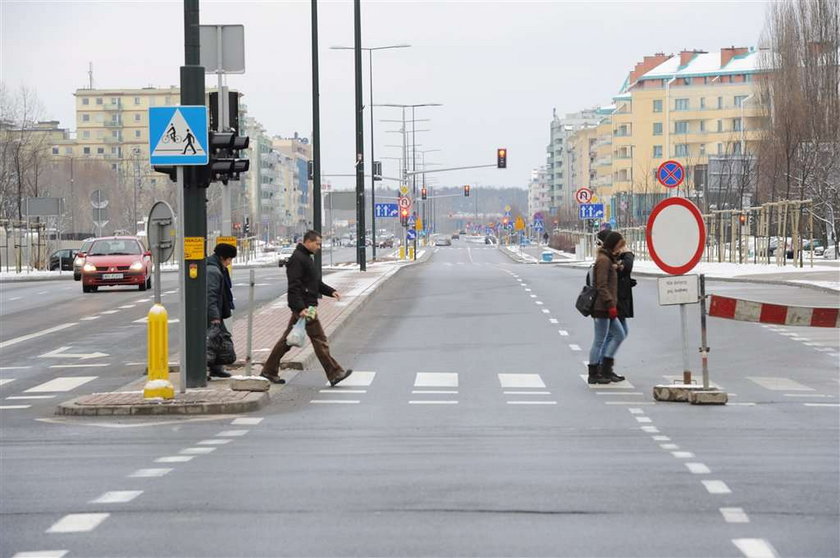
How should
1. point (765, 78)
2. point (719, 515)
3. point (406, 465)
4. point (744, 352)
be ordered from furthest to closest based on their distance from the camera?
point (765, 78), point (744, 352), point (406, 465), point (719, 515)

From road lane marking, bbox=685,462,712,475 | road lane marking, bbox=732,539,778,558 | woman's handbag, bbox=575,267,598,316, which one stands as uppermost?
woman's handbag, bbox=575,267,598,316

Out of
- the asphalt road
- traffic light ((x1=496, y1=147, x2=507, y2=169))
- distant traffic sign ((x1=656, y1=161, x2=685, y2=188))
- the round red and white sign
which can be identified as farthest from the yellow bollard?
traffic light ((x1=496, y1=147, x2=507, y2=169))

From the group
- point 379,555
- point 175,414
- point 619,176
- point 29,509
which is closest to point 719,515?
point 379,555

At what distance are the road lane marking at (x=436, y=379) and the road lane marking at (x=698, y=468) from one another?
717 cm

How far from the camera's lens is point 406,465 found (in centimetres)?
1109

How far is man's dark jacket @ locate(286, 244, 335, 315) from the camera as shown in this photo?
18016 millimetres

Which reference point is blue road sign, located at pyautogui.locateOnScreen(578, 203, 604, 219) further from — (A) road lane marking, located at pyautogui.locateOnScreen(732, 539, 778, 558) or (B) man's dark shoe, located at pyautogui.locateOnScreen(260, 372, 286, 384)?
(A) road lane marking, located at pyautogui.locateOnScreen(732, 539, 778, 558)

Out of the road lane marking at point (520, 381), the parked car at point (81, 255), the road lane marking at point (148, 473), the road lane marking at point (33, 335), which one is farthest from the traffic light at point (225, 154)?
the parked car at point (81, 255)

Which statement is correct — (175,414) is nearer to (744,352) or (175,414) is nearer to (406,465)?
(406,465)

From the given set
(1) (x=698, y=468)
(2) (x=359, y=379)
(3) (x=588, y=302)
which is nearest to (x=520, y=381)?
(3) (x=588, y=302)

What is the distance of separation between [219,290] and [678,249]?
17.7ft

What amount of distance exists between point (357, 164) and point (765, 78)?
127ft

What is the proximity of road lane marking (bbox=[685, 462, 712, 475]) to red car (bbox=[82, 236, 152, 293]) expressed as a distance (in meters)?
33.7

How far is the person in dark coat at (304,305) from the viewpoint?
59.0 ft
